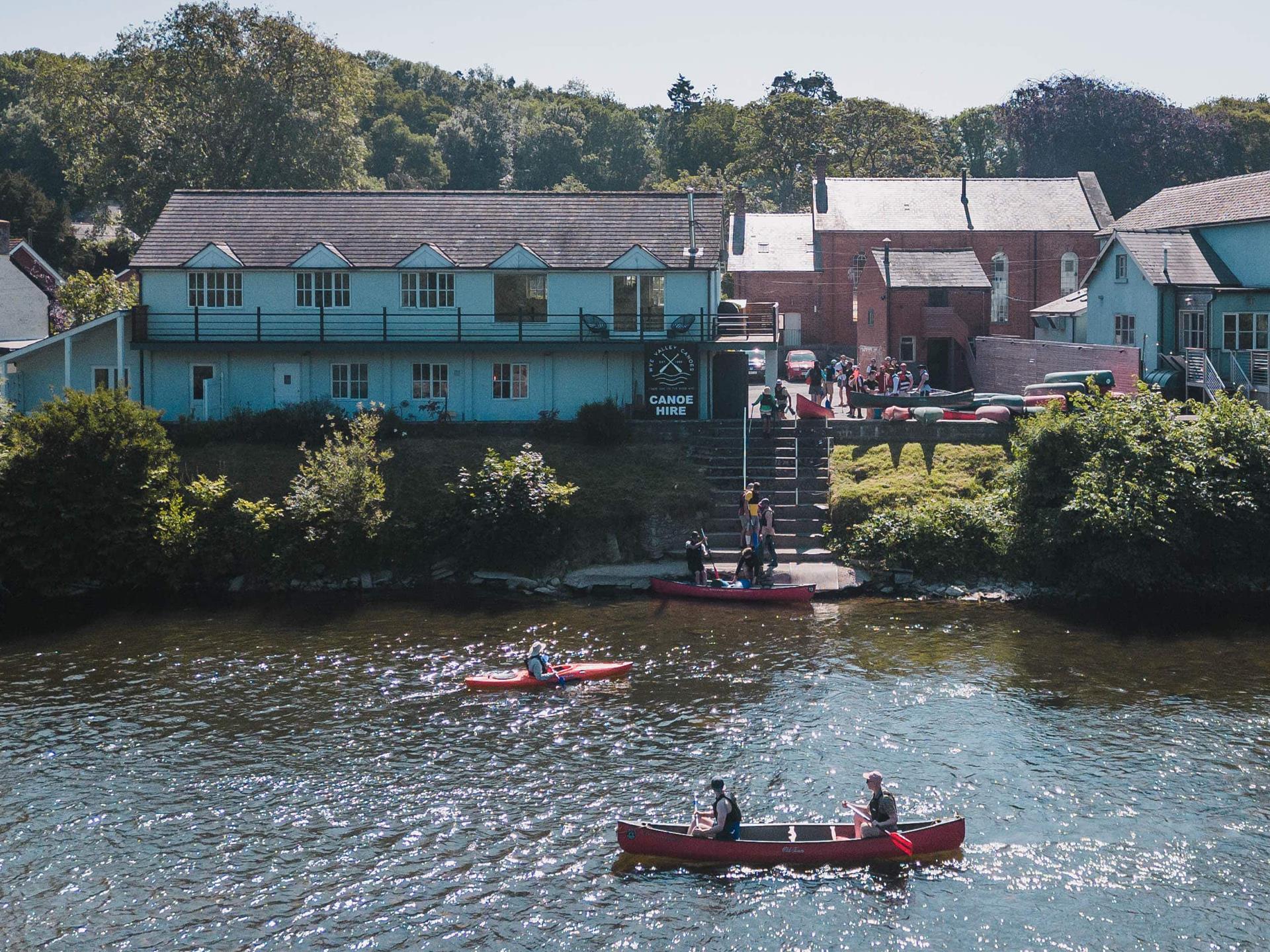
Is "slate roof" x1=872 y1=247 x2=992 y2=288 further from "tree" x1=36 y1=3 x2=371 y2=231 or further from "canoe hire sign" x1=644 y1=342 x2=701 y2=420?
"tree" x1=36 y1=3 x2=371 y2=231

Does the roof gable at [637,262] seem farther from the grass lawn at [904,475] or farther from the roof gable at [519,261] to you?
the grass lawn at [904,475]

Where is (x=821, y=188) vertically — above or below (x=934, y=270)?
above

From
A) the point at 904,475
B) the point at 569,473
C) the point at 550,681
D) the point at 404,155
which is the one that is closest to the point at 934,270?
the point at 904,475

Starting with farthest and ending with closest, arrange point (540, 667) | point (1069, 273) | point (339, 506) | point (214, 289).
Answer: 1. point (1069, 273)
2. point (214, 289)
3. point (339, 506)
4. point (540, 667)

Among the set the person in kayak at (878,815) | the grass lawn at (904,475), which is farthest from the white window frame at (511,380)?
the person in kayak at (878,815)

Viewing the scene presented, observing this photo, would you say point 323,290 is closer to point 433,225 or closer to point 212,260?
point 212,260

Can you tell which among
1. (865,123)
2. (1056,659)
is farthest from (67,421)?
(865,123)

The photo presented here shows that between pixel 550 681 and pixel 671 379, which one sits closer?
pixel 550 681
